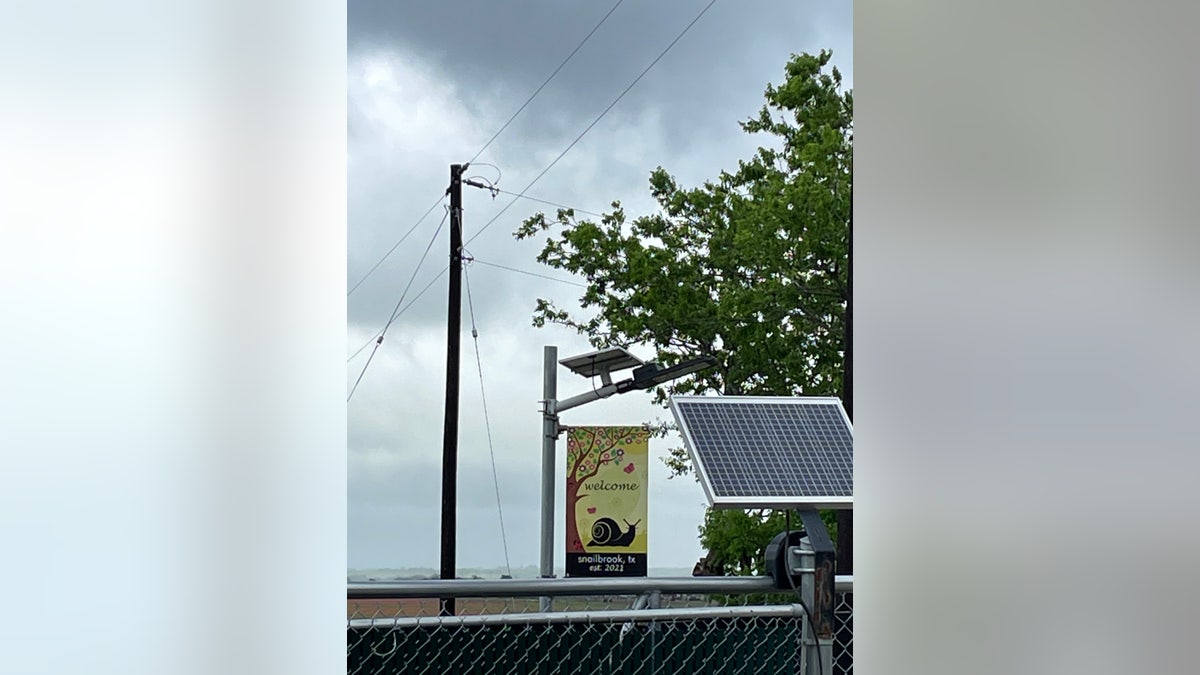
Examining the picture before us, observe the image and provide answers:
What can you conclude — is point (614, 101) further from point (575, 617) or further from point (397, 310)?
point (575, 617)

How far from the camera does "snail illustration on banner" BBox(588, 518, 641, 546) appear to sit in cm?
973

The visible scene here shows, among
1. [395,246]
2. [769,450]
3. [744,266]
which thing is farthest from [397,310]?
[769,450]

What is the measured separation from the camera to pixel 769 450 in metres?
2.53

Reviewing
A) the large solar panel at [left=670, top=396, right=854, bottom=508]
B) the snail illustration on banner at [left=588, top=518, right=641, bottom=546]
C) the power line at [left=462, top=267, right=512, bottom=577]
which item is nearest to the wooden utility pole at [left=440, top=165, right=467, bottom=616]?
the power line at [left=462, top=267, right=512, bottom=577]

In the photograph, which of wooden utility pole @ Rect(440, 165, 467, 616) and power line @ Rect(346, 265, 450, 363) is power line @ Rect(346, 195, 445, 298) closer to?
power line @ Rect(346, 265, 450, 363)

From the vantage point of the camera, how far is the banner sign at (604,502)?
9.68 metres

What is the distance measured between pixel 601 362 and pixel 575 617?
6.69 meters

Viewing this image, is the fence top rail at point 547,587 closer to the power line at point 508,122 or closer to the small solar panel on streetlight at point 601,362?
the small solar panel on streetlight at point 601,362
